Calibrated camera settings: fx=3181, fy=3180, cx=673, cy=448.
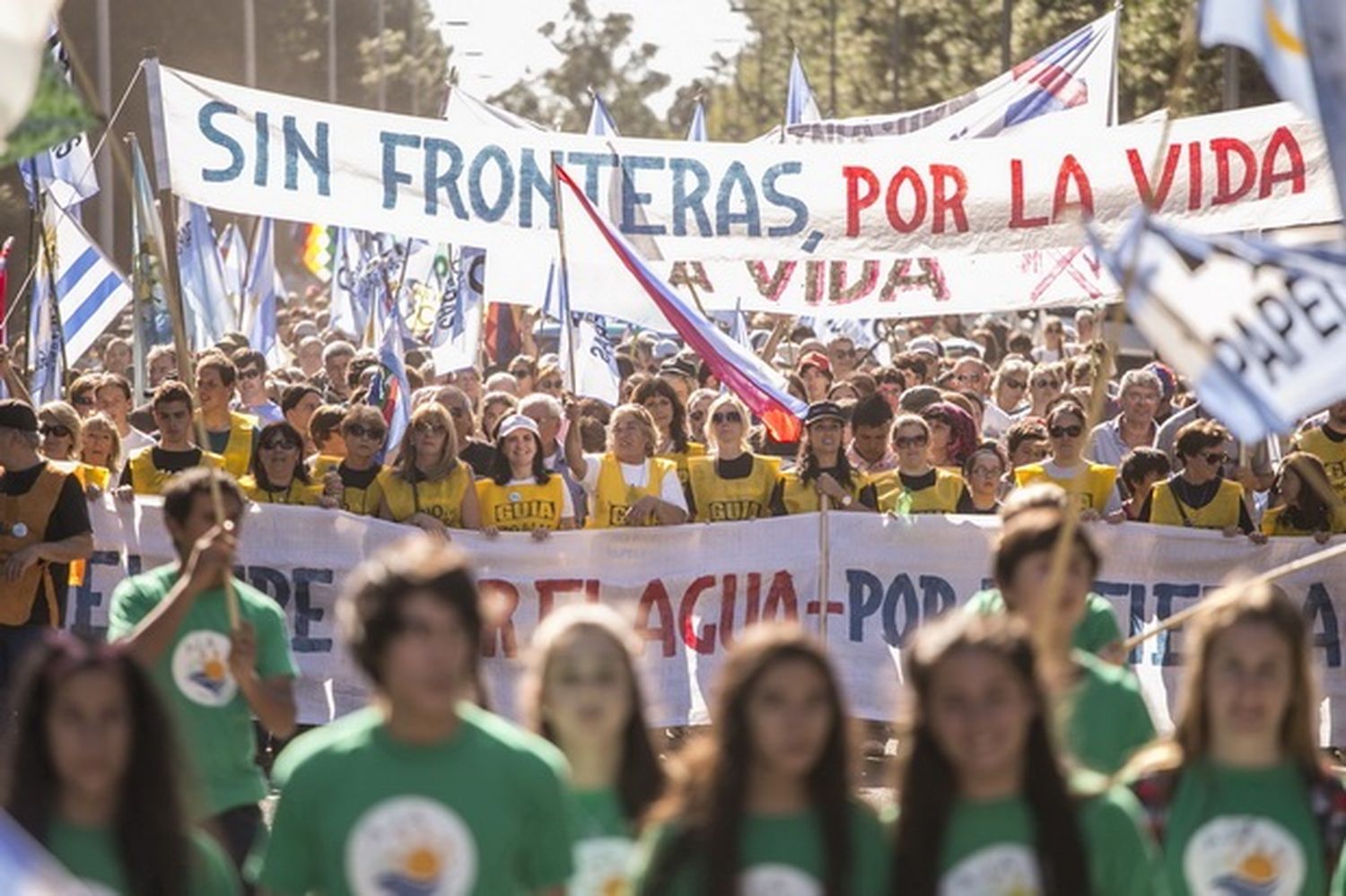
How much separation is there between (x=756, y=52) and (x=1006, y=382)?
94539 mm

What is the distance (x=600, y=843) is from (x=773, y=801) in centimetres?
67

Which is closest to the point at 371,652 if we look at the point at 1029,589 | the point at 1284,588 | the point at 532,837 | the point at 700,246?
the point at 532,837

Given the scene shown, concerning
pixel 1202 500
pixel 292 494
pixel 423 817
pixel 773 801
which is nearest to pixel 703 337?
pixel 292 494

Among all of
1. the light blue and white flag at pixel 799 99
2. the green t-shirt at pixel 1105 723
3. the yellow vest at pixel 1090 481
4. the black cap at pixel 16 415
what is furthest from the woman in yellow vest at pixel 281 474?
the light blue and white flag at pixel 799 99

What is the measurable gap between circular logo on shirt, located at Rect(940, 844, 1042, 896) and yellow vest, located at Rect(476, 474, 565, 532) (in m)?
6.87

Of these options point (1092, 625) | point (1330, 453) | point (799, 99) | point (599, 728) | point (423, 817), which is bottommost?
point (423, 817)

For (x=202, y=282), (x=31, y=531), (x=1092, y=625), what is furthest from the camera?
(x=202, y=282)

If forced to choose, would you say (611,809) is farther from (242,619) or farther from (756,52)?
(756,52)

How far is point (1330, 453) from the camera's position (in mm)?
12422

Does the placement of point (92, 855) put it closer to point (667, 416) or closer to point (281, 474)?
point (281, 474)

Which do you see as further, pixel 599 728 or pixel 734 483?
pixel 734 483

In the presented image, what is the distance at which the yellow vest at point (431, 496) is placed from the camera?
11625mm

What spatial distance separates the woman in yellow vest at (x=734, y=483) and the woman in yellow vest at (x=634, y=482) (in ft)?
0.39

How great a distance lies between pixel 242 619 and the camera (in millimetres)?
7004
